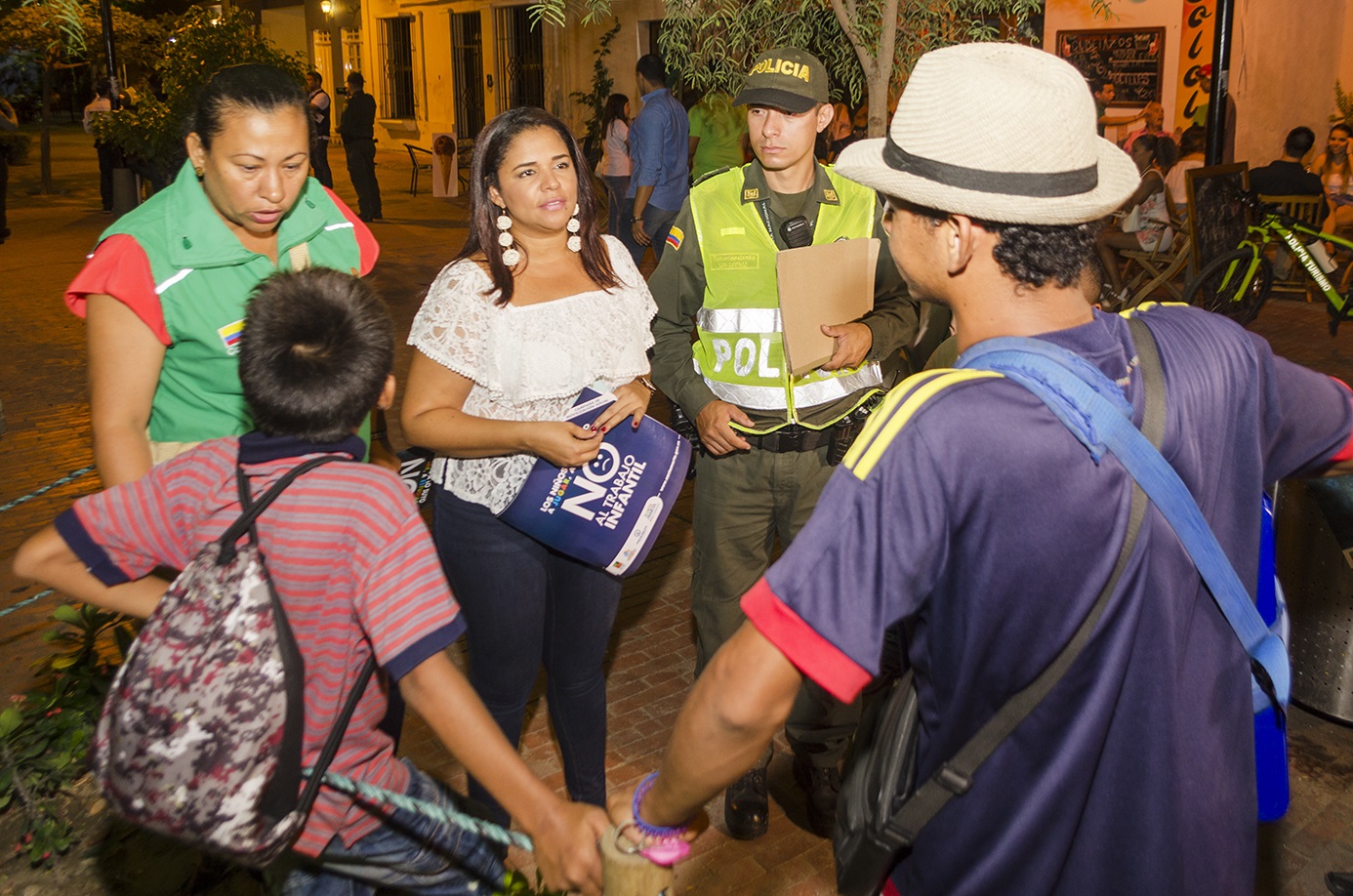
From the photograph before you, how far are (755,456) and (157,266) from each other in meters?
1.86

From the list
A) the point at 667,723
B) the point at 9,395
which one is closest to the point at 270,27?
the point at 9,395

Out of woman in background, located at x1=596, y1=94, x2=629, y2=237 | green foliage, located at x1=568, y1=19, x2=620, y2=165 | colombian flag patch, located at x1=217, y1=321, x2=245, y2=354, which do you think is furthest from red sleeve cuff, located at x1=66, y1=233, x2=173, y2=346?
green foliage, located at x1=568, y1=19, x2=620, y2=165

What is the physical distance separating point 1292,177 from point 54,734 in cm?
1189

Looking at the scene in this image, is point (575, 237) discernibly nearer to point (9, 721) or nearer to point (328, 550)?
point (328, 550)

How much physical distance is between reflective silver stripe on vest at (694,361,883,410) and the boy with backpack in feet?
5.32

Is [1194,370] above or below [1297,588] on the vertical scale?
above

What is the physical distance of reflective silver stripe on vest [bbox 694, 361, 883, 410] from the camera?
12.1 feet

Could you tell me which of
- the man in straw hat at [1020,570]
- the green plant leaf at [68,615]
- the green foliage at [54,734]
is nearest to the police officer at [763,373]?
the man in straw hat at [1020,570]

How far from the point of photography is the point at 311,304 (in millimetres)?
2145

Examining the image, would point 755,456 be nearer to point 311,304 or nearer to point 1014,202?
point 311,304

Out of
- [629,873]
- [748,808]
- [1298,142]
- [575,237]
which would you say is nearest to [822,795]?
[748,808]

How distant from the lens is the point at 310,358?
2.10 meters

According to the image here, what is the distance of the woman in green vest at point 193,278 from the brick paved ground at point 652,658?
183 centimetres

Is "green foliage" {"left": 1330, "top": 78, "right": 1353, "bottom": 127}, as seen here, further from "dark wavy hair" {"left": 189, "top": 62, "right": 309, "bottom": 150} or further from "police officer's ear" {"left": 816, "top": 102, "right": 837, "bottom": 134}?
"dark wavy hair" {"left": 189, "top": 62, "right": 309, "bottom": 150}
